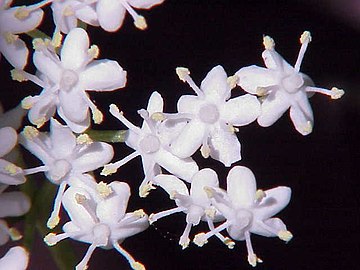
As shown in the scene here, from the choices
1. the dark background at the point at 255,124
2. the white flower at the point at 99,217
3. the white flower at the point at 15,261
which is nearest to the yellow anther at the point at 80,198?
the white flower at the point at 99,217

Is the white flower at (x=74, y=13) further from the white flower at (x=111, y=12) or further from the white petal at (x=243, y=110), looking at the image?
the white petal at (x=243, y=110)

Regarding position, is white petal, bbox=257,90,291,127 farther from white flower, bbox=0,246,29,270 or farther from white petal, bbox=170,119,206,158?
white flower, bbox=0,246,29,270

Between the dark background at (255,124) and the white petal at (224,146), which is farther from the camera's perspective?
the dark background at (255,124)

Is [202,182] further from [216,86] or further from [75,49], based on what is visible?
[75,49]

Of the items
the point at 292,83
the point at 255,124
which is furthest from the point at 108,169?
the point at 255,124

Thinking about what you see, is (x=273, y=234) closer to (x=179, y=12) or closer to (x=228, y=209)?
(x=228, y=209)

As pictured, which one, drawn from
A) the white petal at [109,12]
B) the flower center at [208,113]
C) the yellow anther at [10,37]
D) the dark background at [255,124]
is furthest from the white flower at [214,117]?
the dark background at [255,124]

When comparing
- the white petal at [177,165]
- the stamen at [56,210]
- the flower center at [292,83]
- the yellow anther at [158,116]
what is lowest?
the stamen at [56,210]

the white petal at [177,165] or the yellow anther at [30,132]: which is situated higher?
the white petal at [177,165]

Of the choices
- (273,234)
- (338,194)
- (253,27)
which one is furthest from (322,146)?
(273,234)
